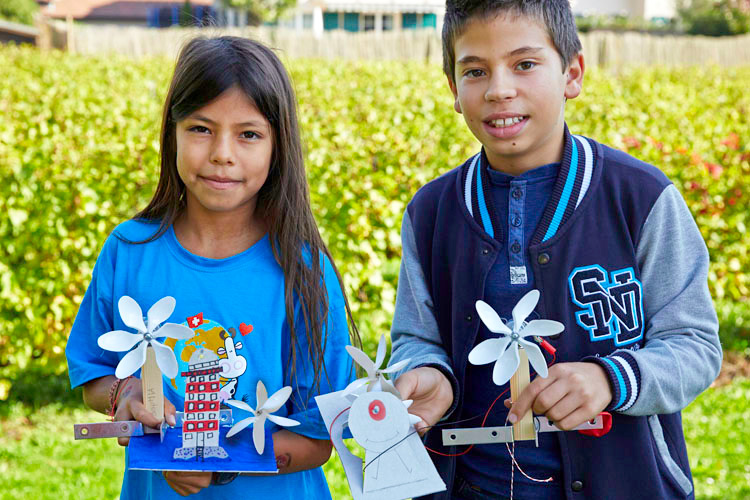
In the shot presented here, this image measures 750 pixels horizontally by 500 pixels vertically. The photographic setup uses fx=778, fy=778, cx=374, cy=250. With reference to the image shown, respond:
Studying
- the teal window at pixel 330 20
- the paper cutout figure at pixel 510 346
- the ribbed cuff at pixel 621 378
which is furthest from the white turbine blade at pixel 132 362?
the teal window at pixel 330 20

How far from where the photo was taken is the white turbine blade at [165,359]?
1.52 meters

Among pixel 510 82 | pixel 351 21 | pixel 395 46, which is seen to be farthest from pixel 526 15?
pixel 351 21

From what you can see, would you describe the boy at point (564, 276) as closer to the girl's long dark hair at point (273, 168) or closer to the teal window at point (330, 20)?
the girl's long dark hair at point (273, 168)

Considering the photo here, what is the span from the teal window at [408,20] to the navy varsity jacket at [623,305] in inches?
1467

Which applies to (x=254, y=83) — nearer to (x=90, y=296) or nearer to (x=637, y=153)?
(x=90, y=296)

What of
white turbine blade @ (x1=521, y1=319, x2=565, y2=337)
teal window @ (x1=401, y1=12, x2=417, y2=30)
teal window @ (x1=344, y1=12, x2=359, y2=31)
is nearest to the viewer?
white turbine blade @ (x1=521, y1=319, x2=565, y2=337)

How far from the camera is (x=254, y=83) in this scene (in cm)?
183

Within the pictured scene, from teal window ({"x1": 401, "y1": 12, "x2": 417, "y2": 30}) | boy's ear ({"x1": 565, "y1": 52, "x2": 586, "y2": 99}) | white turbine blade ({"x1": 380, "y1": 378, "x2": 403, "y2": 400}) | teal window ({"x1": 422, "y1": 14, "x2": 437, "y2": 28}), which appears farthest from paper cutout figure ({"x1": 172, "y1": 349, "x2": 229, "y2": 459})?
teal window ({"x1": 401, "y1": 12, "x2": 417, "y2": 30})

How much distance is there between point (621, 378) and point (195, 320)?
948mm

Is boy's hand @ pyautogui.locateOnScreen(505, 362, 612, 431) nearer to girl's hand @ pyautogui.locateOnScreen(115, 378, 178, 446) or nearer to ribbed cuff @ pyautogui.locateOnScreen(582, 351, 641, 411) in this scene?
ribbed cuff @ pyautogui.locateOnScreen(582, 351, 641, 411)

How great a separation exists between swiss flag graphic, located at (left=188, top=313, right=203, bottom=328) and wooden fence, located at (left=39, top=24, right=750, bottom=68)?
36.6 ft

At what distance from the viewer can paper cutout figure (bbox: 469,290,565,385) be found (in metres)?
1.43

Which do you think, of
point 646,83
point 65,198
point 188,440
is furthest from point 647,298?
point 646,83

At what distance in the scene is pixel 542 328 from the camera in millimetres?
1428
